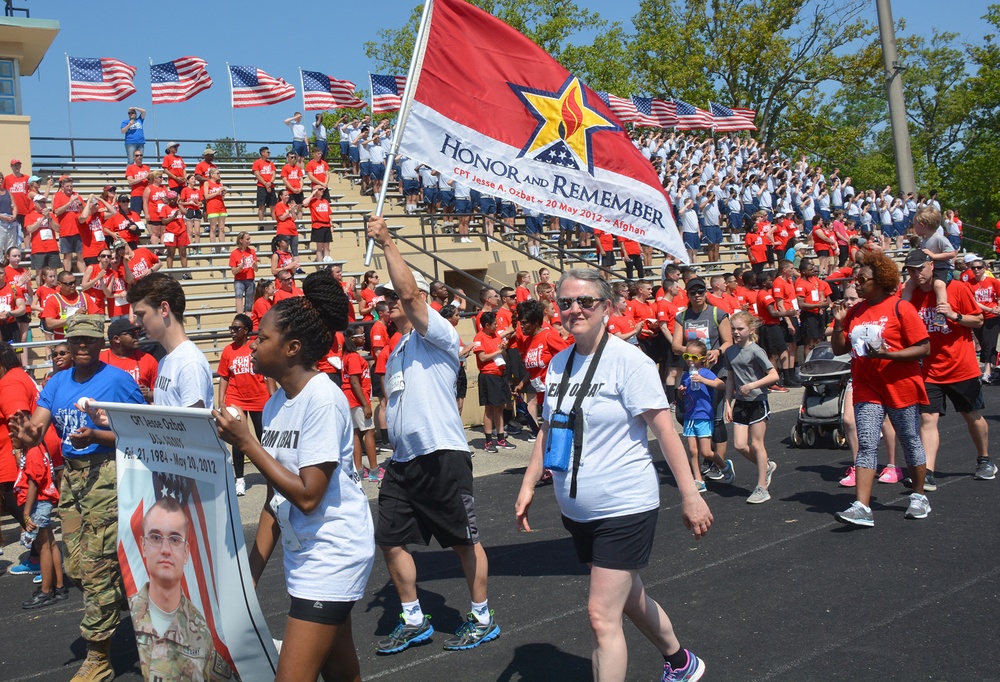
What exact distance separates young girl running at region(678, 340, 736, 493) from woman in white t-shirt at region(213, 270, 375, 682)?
5.52 m

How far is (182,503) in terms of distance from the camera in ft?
11.8

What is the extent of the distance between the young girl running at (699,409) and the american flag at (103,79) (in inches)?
677

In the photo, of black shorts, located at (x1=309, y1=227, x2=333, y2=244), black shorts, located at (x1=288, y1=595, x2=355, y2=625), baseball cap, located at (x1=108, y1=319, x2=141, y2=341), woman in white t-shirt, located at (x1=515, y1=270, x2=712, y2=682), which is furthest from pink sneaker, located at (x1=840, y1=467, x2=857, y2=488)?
black shorts, located at (x1=309, y1=227, x2=333, y2=244)

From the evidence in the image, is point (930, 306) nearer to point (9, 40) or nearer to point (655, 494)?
point (655, 494)

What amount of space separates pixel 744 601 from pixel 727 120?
27848 millimetres

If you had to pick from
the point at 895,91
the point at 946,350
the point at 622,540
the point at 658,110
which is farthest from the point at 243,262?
the point at 658,110

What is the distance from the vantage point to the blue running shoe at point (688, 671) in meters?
4.42

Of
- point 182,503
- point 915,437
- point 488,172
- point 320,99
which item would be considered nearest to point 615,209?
point 488,172

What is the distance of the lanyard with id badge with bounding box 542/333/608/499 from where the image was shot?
411cm

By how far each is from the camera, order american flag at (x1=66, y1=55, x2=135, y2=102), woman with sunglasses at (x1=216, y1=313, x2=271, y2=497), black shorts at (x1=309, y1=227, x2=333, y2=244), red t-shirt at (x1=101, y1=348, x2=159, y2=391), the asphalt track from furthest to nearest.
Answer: american flag at (x1=66, y1=55, x2=135, y2=102)
black shorts at (x1=309, y1=227, x2=333, y2=244)
woman with sunglasses at (x1=216, y1=313, x2=271, y2=497)
red t-shirt at (x1=101, y1=348, x2=159, y2=391)
the asphalt track

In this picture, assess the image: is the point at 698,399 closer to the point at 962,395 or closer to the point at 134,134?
the point at 962,395

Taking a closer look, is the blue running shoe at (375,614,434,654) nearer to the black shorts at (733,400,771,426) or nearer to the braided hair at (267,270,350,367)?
the braided hair at (267,270,350,367)

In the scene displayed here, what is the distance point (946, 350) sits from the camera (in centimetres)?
835

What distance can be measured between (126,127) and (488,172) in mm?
15907
